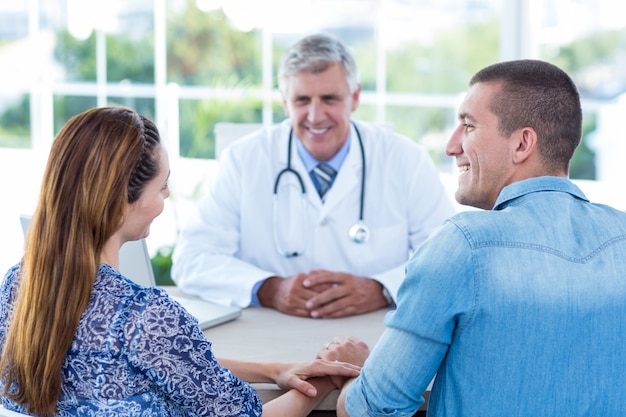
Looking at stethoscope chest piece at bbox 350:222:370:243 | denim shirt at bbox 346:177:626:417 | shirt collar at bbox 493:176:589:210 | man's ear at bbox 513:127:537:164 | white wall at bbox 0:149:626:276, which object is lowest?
white wall at bbox 0:149:626:276

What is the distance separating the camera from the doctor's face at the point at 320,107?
2258 mm

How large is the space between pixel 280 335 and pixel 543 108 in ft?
2.49

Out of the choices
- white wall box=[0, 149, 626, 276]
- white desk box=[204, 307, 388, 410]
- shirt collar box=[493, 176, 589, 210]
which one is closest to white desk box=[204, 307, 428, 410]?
white desk box=[204, 307, 388, 410]

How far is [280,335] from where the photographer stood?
174cm

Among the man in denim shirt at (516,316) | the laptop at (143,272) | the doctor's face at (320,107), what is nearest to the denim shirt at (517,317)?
the man in denim shirt at (516,316)

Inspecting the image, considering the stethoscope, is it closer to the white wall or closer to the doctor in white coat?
the doctor in white coat

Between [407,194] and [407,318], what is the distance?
1.18 meters

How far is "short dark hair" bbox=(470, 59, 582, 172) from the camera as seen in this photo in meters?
1.25

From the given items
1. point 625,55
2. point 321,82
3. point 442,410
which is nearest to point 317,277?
point 321,82

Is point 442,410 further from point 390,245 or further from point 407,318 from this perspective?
point 390,245

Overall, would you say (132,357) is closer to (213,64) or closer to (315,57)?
(315,57)

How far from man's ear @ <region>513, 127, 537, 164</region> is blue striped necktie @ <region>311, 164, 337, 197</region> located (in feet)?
3.61

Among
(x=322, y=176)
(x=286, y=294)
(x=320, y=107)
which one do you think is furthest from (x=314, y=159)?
(x=286, y=294)

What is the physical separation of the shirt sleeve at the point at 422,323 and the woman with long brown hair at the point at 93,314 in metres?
0.24
